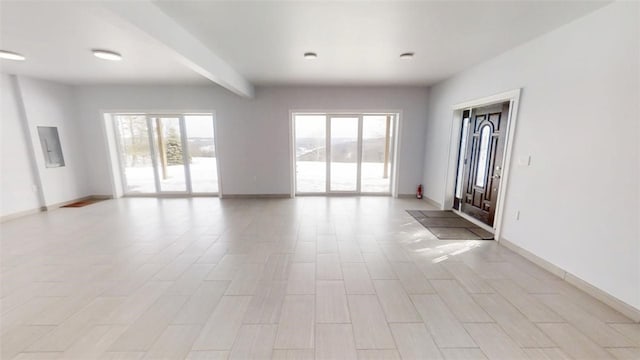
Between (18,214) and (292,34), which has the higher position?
(292,34)

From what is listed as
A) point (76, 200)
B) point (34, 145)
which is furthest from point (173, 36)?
point (76, 200)

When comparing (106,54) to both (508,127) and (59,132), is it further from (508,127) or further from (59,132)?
(508,127)

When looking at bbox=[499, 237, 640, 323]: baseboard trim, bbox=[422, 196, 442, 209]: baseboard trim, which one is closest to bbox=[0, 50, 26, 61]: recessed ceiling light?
bbox=[499, 237, 640, 323]: baseboard trim

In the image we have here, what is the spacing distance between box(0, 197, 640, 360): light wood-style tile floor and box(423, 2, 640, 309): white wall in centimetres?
34

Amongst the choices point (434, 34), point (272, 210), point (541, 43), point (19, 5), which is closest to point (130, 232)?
point (272, 210)

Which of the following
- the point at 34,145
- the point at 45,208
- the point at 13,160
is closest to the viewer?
the point at 13,160

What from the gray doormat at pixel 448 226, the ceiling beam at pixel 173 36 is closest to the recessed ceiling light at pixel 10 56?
the ceiling beam at pixel 173 36

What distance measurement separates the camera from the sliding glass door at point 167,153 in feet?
19.0

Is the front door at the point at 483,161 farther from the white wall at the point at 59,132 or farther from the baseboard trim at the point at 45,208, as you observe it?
the white wall at the point at 59,132

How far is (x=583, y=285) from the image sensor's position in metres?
2.34

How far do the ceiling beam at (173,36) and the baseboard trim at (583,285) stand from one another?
15.1 ft

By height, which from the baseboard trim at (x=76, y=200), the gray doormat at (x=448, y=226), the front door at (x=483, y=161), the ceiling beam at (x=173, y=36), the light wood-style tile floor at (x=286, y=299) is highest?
the ceiling beam at (x=173, y=36)

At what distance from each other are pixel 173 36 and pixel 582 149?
415cm

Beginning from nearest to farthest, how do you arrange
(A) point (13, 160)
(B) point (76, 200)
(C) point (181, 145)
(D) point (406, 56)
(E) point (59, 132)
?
(D) point (406, 56)
(A) point (13, 160)
(E) point (59, 132)
(B) point (76, 200)
(C) point (181, 145)
